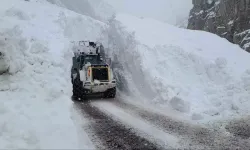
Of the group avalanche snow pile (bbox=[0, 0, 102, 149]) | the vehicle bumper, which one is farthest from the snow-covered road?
the vehicle bumper

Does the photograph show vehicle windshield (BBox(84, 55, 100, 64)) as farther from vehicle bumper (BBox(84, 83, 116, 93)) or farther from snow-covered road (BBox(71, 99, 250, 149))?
snow-covered road (BBox(71, 99, 250, 149))

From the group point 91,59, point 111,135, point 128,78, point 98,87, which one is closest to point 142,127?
point 111,135

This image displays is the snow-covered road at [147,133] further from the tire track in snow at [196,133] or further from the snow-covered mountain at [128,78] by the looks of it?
the snow-covered mountain at [128,78]

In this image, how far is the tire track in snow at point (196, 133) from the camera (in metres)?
7.97

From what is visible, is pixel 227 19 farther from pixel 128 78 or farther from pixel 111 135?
pixel 111 135

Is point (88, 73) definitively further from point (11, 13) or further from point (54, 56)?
point (11, 13)

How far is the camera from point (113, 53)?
2123 centimetres

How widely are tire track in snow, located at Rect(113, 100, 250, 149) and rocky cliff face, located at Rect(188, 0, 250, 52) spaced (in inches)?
1015

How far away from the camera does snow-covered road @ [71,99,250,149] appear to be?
7.99 m

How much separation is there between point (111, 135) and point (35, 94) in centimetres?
414

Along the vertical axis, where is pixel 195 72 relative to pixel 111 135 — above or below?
above

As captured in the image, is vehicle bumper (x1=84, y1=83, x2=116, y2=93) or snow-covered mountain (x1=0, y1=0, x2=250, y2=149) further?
vehicle bumper (x1=84, y1=83, x2=116, y2=93)

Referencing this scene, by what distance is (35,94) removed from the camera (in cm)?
1165

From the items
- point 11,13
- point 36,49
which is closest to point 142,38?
point 36,49
